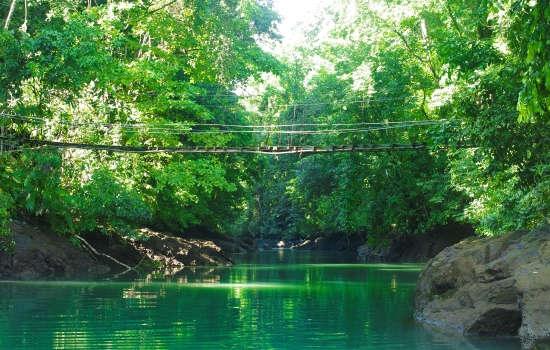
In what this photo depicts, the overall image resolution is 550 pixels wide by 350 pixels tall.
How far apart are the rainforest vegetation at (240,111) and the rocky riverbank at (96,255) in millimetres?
800

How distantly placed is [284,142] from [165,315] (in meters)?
40.2

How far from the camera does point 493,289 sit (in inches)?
569

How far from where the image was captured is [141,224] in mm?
35031

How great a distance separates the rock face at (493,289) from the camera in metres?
12.7

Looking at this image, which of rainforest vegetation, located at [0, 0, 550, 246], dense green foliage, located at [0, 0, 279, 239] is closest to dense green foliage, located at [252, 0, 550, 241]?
rainforest vegetation, located at [0, 0, 550, 246]

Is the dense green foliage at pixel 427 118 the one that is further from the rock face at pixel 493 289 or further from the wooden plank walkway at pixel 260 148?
the rock face at pixel 493 289

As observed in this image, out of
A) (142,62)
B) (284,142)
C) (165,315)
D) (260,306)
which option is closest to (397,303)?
(260,306)

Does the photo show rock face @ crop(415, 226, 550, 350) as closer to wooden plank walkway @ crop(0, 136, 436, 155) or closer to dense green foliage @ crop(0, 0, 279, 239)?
wooden plank walkway @ crop(0, 136, 436, 155)

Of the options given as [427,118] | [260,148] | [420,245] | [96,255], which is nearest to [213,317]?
[260,148]

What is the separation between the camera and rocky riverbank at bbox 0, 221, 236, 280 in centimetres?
2570

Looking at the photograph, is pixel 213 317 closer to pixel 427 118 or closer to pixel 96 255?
pixel 96 255

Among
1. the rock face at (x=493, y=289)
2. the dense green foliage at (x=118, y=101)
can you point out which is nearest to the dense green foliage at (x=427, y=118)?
the rock face at (x=493, y=289)

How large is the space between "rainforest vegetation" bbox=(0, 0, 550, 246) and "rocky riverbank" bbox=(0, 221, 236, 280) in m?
0.80

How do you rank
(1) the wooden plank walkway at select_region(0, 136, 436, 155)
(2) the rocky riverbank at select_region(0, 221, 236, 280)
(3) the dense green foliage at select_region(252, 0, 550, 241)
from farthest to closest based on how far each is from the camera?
1. (2) the rocky riverbank at select_region(0, 221, 236, 280)
2. (1) the wooden plank walkway at select_region(0, 136, 436, 155)
3. (3) the dense green foliage at select_region(252, 0, 550, 241)
